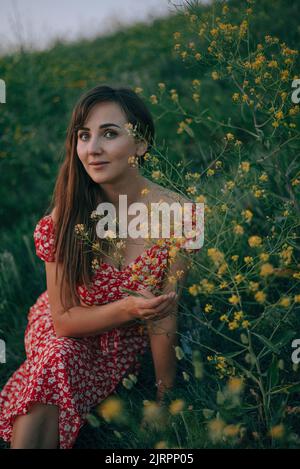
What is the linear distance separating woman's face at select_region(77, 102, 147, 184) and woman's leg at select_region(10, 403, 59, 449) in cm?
92

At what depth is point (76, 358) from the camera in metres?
2.10

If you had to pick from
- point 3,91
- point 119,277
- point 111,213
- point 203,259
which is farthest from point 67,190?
point 3,91

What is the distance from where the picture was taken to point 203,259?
274 centimetres

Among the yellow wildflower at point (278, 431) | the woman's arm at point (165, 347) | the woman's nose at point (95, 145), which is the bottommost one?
the yellow wildflower at point (278, 431)

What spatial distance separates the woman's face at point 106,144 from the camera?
7.01ft

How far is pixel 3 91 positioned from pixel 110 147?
2437 mm

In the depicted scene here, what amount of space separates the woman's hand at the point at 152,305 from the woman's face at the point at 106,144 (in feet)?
1.82

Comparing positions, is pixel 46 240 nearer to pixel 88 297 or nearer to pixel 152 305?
pixel 88 297

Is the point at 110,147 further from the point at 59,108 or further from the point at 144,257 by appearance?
the point at 59,108

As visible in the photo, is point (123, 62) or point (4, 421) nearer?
point (4, 421)

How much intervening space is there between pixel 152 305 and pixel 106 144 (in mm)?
723

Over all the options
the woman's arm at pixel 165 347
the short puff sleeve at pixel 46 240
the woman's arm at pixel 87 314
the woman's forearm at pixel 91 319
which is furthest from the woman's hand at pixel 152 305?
the short puff sleeve at pixel 46 240

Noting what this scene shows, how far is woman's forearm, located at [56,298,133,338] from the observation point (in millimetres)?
2046

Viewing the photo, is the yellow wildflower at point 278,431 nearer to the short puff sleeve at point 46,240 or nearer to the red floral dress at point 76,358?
the red floral dress at point 76,358
